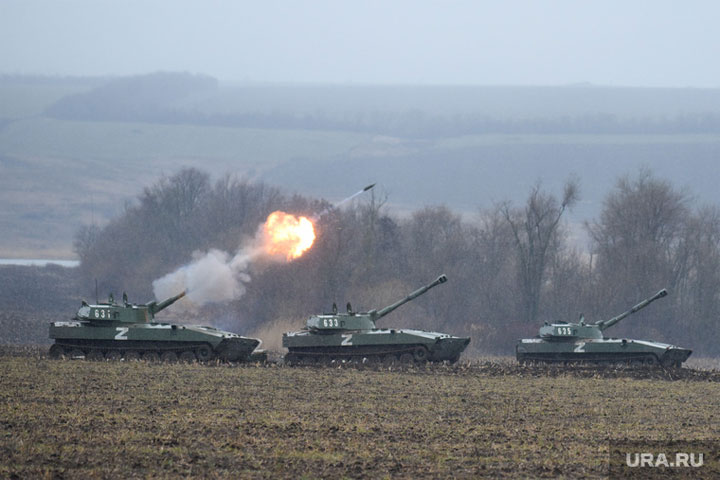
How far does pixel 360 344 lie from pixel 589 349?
8391mm

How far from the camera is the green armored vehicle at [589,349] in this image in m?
41.0

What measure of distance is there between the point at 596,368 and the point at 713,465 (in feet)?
67.3

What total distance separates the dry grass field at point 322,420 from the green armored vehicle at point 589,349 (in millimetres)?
4945

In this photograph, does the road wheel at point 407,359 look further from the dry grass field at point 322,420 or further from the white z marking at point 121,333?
the white z marking at point 121,333

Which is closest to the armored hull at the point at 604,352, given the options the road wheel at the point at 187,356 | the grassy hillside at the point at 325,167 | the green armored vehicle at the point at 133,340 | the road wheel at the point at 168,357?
the green armored vehicle at the point at 133,340

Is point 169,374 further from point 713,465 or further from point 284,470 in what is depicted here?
point 713,465

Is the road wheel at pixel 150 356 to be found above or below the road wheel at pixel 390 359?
below

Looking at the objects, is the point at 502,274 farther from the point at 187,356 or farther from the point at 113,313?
the point at 113,313

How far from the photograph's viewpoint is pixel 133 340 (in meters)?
38.3

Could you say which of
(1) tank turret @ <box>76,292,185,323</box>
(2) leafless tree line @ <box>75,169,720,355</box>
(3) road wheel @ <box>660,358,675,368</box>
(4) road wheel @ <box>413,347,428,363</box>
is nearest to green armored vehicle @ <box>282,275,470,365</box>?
(4) road wheel @ <box>413,347,428,363</box>

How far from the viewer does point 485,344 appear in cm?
6219

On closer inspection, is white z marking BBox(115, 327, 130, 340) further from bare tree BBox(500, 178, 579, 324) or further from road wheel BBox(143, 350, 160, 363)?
bare tree BBox(500, 178, 579, 324)

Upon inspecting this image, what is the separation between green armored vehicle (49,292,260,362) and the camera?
38.1m

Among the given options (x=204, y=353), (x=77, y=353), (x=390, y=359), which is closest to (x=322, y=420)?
(x=204, y=353)
